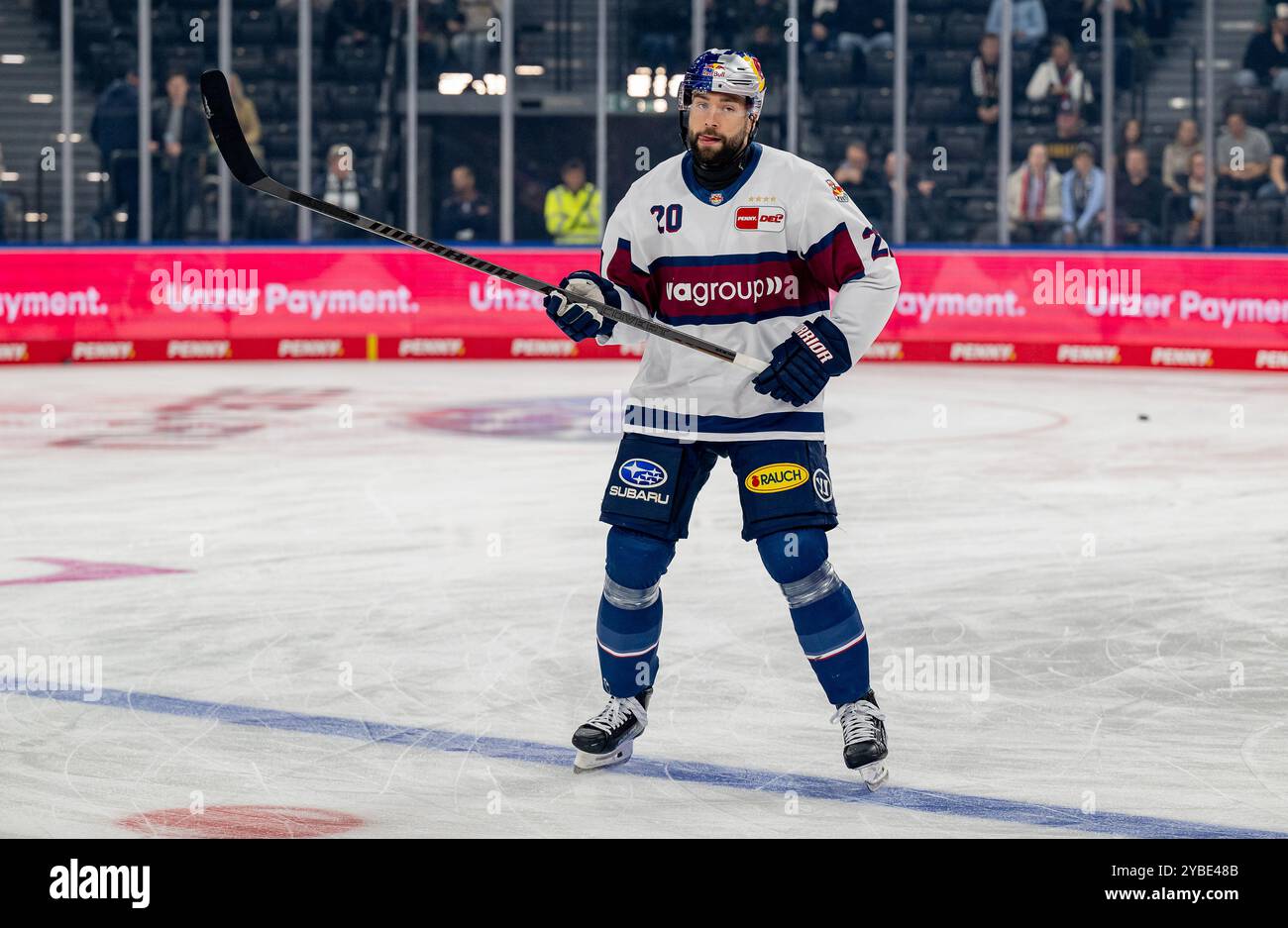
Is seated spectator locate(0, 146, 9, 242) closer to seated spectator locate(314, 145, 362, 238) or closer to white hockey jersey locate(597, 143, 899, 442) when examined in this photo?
seated spectator locate(314, 145, 362, 238)

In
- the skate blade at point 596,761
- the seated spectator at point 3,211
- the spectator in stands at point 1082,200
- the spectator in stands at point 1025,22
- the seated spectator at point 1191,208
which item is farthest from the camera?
the spectator in stands at point 1025,22

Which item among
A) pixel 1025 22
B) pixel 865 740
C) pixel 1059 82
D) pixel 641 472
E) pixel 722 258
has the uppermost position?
pixel 1025 22

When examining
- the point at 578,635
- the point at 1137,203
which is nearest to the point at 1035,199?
the point at 1137,203

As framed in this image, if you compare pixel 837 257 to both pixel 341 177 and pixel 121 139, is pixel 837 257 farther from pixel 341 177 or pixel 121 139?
pixel 121 139

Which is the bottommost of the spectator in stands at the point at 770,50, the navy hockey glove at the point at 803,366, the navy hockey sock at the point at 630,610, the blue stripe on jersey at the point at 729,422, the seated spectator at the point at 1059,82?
the navy hockey sock at the point at 630,610

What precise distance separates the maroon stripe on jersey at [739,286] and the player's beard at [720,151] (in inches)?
8.0

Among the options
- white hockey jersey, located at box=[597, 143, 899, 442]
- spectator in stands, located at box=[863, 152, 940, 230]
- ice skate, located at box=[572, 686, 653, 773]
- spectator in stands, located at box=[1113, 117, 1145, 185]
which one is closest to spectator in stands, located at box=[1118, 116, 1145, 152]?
spectator in stands, located at box=[1113, 117, 1145, 185]

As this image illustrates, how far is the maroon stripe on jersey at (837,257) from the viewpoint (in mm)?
4297

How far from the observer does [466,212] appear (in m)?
16.5

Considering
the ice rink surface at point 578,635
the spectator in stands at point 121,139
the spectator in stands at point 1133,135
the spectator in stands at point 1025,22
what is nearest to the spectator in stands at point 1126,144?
the spectator in stands at point 1133,135

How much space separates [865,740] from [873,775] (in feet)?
0.26

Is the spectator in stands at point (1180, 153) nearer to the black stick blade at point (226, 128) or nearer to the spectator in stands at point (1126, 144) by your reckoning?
the spectator in stands at point (1126, 144)
